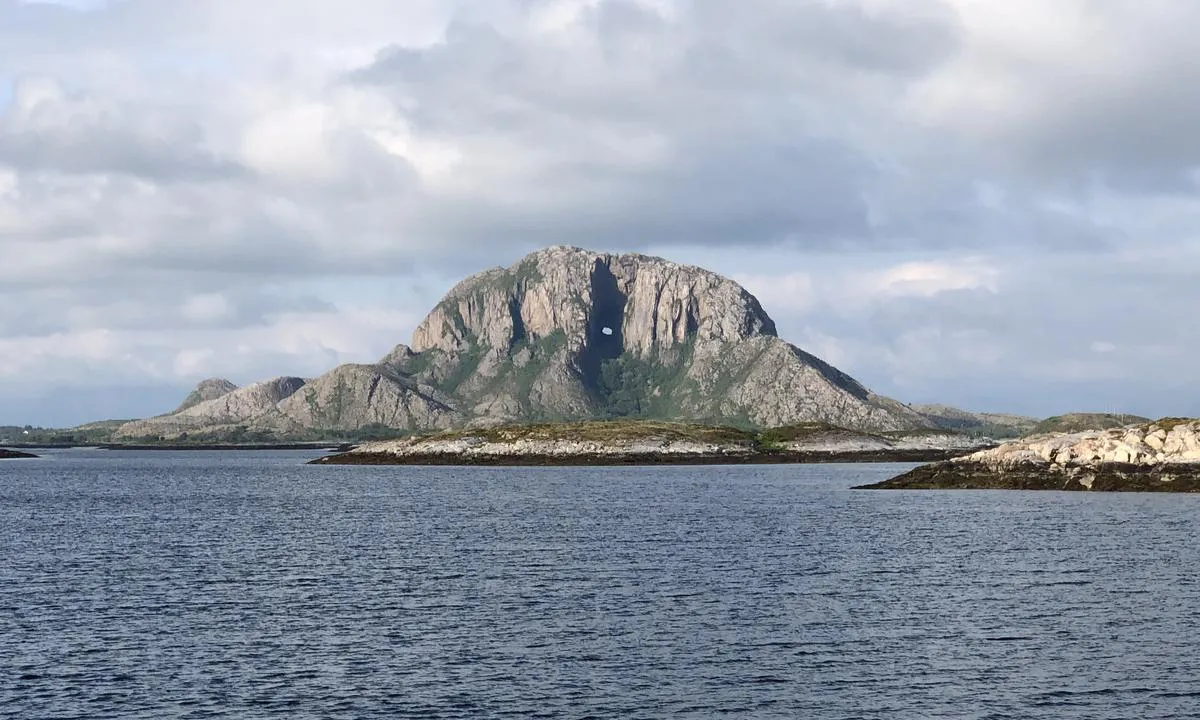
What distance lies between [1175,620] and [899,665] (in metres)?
15.9

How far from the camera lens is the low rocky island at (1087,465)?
132 m

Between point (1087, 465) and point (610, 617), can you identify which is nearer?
point (610, 617)

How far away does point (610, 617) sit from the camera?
53.4 metres

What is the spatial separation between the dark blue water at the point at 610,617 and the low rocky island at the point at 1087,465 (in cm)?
2891

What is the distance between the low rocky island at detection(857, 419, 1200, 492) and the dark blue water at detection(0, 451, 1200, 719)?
94.8ft

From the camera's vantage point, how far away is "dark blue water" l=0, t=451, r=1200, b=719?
3891cm

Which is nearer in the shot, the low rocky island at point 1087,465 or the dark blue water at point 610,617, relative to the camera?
the dark blue water at point 610,617

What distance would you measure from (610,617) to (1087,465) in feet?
330

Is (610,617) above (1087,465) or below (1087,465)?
below

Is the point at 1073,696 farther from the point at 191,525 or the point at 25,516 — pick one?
the point at 25,516

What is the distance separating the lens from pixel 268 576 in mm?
68812

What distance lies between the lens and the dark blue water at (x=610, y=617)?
38.9 metres

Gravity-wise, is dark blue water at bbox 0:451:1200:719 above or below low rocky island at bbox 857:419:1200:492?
below

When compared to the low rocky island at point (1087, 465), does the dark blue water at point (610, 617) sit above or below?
below
